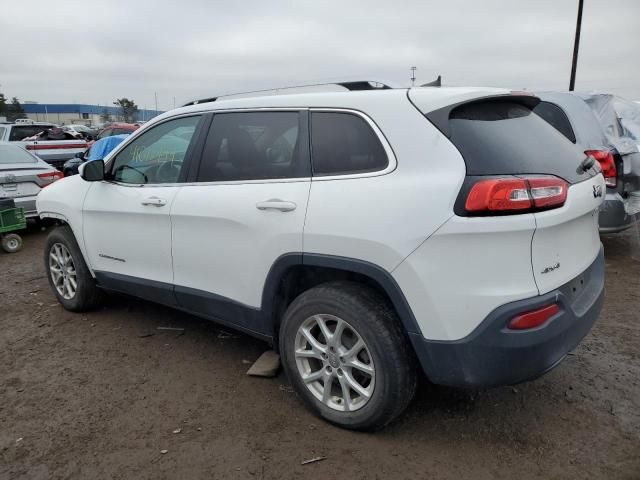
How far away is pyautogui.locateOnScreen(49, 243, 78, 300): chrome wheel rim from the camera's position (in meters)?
4.65

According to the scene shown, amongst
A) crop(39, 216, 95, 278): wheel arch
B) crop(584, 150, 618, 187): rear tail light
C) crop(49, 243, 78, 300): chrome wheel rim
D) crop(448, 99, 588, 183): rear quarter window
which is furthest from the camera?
crop(584, 150, 618, 187): rear tail light

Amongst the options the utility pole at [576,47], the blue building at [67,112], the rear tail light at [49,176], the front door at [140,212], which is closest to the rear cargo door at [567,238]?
the front door at [140,212]

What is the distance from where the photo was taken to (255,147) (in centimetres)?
321

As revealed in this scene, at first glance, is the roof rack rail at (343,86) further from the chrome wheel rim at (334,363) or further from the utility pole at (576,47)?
the utility pole at (576,47)

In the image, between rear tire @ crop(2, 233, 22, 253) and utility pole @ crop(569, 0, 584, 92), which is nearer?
rear tire @ crop(2, 233, 22, 253)

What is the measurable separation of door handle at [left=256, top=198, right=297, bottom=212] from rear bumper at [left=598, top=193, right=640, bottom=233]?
379cm

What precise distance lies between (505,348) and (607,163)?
3768 millimetres

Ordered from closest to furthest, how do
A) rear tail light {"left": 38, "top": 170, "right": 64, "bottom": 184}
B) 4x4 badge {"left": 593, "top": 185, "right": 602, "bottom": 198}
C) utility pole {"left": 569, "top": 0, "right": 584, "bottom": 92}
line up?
4x4 badge {"left": 593, "top": 185, "right": 602, "bottom": 198} → rear tail light {"left": 38, "top": 170, "right": 64, "bottom": 184} → utility pole {"left": 569, "top": 0, "right": 584, "bottom": 92}

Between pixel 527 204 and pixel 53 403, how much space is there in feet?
9.74

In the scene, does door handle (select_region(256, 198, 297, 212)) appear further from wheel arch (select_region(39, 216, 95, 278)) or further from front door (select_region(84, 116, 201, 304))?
wheel arch (select_region(39, 216, 95, 278))

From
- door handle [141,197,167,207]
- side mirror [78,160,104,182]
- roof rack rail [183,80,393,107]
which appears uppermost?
roof rack rail [183,80,393,107]

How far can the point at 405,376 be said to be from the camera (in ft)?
8.36

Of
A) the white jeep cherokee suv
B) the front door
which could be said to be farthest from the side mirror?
the white jeep cherokee suv

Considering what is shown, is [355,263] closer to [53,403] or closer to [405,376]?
[405,376]
